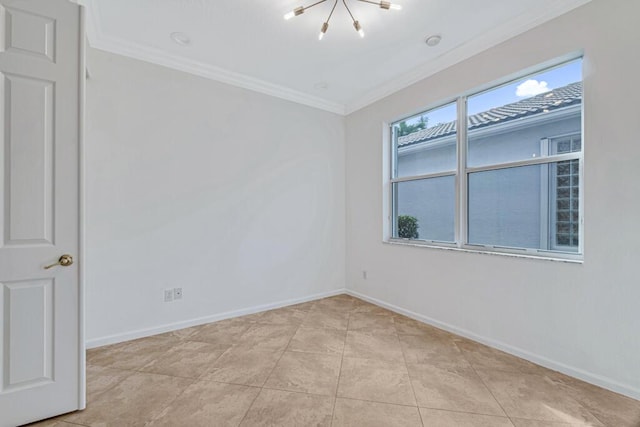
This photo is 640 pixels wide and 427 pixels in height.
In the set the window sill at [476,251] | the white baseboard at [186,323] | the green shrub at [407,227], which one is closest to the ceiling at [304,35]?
the green shrub at [407,227]

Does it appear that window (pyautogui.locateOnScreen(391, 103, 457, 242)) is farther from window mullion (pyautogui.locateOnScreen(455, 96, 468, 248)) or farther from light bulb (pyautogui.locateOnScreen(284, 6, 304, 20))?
light bulb (pyautogui.locateOnScreen(284, 6, 304, 20))

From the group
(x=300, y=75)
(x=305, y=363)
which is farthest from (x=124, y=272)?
(x=300, y=75)

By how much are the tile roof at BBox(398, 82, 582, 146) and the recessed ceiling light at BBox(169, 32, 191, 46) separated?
2672 millimetres

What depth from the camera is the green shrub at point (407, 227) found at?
134 inches

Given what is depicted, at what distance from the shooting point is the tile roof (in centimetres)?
219

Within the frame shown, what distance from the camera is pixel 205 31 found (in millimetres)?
2477

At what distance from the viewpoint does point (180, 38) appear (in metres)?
2.57

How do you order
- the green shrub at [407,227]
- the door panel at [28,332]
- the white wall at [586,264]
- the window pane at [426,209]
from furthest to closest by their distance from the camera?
the green shrub at [407,227] → the window pane at [426,209] → the white wall at [586,264] → the door panel at [28,332]

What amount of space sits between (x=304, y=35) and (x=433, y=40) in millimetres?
1197

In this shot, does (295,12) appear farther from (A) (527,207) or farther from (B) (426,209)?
(A) (527,207)

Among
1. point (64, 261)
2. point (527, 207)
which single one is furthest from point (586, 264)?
point (64, 261)

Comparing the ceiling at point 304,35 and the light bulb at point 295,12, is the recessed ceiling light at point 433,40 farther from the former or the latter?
the light bulb at point 295,12

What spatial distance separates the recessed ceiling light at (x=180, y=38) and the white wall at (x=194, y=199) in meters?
0.37

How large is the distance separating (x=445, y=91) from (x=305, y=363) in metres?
2.95
